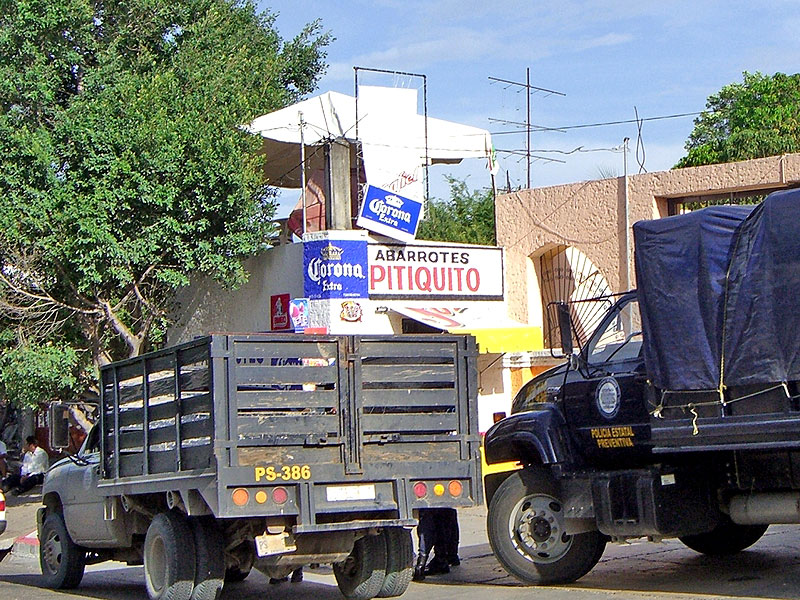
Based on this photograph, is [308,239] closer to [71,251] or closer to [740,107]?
[71,251]

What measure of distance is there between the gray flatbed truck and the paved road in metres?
1.32

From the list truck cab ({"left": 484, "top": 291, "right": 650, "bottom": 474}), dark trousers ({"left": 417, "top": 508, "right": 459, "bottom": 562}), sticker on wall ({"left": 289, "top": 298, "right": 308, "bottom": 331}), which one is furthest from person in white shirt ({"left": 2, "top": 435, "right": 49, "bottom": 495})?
truck cab ({"left": 484, "top": 291, "right": 650, "bottom": 474})

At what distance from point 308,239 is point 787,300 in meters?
11.3

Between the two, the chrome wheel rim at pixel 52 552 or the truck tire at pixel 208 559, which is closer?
the truck tire at pixel 208 559

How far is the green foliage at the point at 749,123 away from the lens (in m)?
30.9

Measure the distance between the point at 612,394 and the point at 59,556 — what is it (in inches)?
228

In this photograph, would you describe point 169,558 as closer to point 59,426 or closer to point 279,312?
point 59,426

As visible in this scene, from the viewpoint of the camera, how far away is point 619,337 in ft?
32.9

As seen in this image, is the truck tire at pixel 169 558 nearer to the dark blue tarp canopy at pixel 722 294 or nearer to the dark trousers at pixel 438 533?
the dark trousers at pixel 438 533

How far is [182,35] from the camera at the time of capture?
21.2 metres

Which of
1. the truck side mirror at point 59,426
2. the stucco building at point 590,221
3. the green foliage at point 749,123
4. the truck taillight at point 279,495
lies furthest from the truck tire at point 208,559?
the green foliage at point 749,123

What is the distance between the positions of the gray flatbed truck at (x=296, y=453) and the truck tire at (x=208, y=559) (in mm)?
12

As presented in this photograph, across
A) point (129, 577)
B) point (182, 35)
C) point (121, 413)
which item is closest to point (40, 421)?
point (182, 35)

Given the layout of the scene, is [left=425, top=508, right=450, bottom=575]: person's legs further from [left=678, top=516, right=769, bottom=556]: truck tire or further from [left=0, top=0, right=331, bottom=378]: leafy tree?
[left=0, top=0, right=331, bottom=378]: leafy tree
